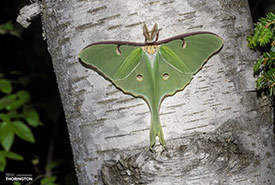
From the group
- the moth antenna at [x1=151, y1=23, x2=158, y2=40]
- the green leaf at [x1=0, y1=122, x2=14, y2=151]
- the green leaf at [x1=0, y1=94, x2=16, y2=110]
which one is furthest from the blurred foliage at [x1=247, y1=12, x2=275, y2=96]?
the green leaf at [x1=0, y1=94, x2=16, y2=110]

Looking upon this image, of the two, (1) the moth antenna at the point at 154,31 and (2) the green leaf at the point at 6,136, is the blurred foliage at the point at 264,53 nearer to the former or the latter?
(1) the moth antenna at the point at 154,31

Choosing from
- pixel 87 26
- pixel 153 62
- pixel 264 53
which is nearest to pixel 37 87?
pixel 87 26

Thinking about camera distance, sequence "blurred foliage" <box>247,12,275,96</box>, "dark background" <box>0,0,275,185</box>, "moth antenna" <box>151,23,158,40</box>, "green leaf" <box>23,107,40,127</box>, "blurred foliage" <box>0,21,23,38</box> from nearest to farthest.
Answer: "moth antenna" <box>151,23,158,40</box>
"blurred foliage" <box>247,12,275,96</box>
"green leaf" <box>23,107,40,127</box>
"blurred foliage" <box>0,21,23,38</box>
"dark background" <box>0,0,275,185</box>

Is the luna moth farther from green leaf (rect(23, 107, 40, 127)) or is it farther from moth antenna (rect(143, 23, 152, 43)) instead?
green leaf (rect(23, 107, 40, 127))

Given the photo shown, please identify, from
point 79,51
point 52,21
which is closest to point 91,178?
point 79,51

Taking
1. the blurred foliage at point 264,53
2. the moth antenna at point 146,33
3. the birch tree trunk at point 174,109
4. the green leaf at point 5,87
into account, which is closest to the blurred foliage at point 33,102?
the green leaf at point 5,87

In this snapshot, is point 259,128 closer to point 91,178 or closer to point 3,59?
point 91,178

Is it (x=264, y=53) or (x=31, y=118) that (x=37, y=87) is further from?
(x=264, y=53)

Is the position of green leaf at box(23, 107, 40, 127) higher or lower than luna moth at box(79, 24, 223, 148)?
higher

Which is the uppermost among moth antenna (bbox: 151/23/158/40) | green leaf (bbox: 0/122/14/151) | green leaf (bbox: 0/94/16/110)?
green leaf (bbox: 0/94/16/110)
